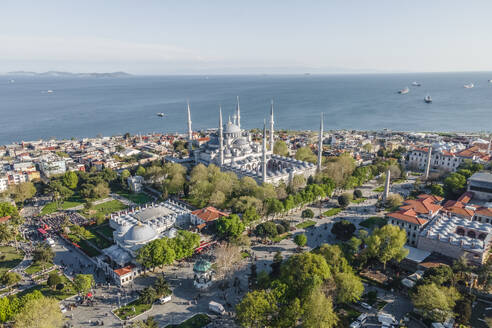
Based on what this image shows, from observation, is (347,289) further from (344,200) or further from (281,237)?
(344,200)

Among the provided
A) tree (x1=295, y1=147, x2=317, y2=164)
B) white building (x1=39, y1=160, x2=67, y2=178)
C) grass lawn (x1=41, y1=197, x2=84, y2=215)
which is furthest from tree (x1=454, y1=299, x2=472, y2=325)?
white building (x1=39, y1=160, x2=67, y2=178)

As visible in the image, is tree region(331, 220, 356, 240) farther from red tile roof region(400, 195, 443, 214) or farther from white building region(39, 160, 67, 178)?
white building region(39, 160, 67, 178)

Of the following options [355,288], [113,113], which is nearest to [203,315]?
[355,288]

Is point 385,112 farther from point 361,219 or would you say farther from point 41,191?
point 41,191

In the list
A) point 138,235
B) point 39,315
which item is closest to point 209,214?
point 138,235

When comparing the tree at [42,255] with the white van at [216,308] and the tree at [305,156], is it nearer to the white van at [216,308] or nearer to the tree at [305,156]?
the white van at [216,308]
